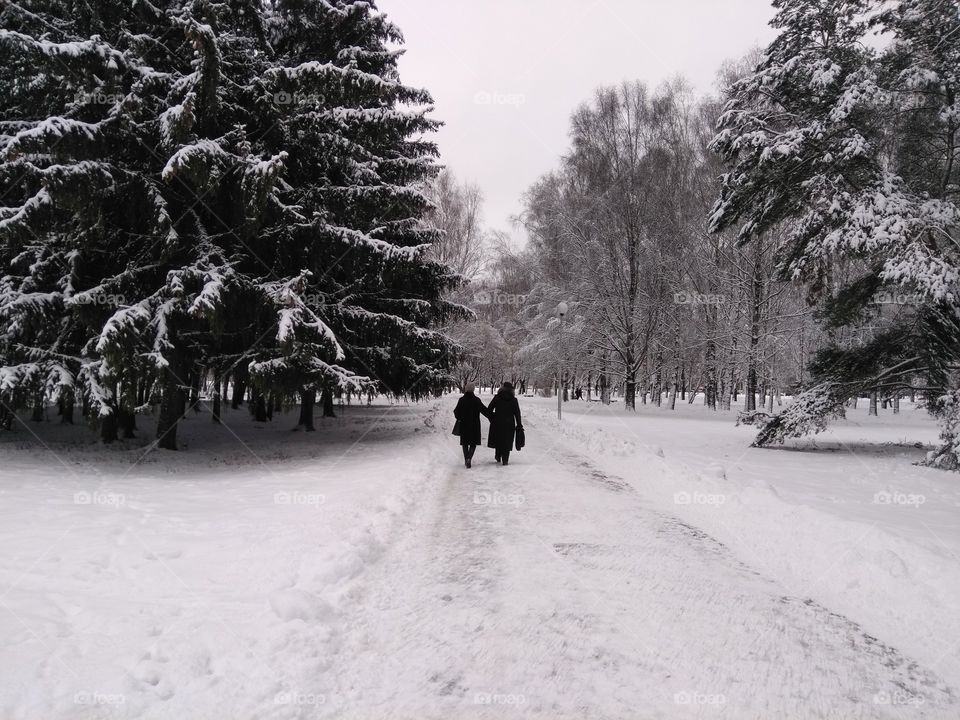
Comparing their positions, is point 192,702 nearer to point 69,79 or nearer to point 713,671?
point 713,671

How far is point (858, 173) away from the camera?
1288cm

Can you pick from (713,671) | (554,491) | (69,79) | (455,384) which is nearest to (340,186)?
(69,79)
